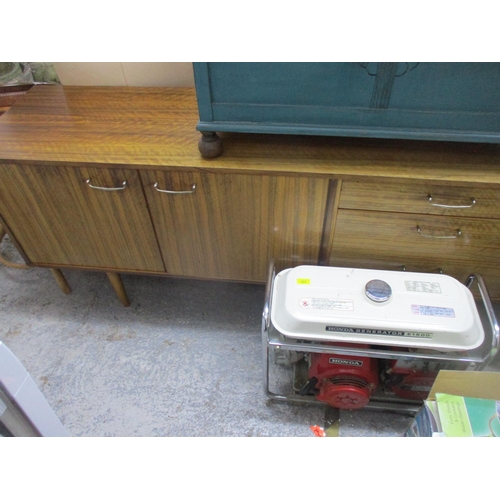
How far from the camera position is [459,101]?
2.93 ft

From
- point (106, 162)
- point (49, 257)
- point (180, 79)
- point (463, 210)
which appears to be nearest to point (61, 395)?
point (49, 257)

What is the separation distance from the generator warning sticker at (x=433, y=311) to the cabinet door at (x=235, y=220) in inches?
13.0

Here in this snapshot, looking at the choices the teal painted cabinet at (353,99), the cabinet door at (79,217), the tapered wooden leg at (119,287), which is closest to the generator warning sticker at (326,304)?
the teal painted cabinet at (353,99)

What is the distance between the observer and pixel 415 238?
1.09 meters

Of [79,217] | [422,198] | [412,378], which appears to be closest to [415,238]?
[422,198]

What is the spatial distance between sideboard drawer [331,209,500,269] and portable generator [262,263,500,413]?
0.09m

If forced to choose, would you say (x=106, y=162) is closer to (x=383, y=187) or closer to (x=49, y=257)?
(x=49, y=257)

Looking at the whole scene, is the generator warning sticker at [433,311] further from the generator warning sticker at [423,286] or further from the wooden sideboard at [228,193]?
the wooden sideboard at [228,193]

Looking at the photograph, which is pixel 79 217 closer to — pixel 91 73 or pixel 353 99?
pixel 91 73

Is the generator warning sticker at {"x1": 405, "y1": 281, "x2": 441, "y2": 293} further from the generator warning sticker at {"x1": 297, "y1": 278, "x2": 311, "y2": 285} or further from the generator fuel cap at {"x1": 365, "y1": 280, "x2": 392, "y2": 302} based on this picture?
the generator warning sticker at {"x1": 297, "y1": 278, "x2": 311, "y2": 285}

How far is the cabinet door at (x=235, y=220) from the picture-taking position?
1.05m

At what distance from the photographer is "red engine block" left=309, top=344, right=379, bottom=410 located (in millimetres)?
1091

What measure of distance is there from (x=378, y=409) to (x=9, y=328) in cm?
139

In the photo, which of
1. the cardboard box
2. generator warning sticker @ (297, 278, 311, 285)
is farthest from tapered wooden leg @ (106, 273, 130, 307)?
the cardboard box
